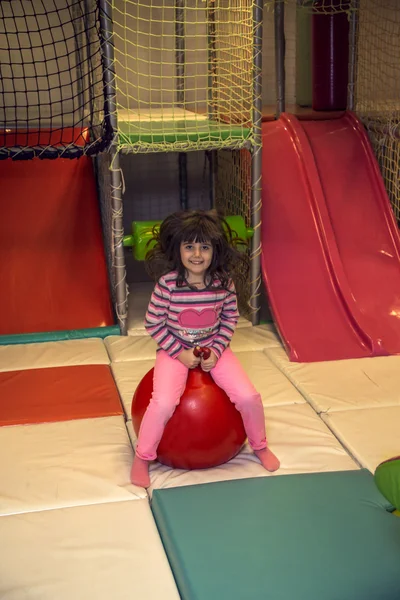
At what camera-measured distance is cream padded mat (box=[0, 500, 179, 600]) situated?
2049mm

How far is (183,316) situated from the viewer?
108 inches

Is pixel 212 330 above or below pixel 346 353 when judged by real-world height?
above

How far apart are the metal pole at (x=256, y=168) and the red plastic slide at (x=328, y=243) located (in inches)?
3.6

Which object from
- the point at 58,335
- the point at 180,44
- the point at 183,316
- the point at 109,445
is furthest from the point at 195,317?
the point at 180,44

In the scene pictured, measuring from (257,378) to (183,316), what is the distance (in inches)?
34.6

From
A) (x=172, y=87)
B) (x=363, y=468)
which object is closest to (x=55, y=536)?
(x=363, y=468)

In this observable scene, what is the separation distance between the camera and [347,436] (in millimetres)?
2910

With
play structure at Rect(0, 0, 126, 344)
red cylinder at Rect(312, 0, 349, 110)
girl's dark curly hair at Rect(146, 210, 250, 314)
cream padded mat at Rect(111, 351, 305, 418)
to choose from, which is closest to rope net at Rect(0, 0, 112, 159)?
play structure at Rect(0, 0, 126, 344)

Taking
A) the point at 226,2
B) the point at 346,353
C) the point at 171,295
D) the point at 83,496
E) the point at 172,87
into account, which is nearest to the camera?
the point at 83,496

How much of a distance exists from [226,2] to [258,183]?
1269 millimetres

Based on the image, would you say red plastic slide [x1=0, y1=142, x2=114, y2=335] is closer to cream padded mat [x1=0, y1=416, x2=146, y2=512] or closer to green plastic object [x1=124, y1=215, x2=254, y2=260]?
green plastic object [x1=124, y1=215, x2=254, y2=260]

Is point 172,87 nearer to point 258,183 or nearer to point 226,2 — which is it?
point 226,2

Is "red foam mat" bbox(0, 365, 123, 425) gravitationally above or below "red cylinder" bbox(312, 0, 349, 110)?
below

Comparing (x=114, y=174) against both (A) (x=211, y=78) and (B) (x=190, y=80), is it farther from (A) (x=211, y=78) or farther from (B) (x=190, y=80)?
(B) (x=190, y=80)
